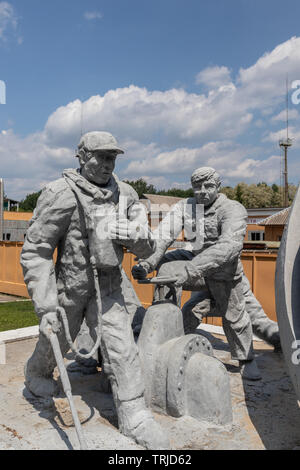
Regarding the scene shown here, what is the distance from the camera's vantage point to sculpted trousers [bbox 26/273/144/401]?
3.07 meters

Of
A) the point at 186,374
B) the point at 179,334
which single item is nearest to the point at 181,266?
the point at 179,334

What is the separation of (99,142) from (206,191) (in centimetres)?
141

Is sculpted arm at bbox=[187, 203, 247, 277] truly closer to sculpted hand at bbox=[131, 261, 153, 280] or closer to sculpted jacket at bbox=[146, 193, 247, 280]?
sculpted jacket at bbox=[146, 193, 247, 280]

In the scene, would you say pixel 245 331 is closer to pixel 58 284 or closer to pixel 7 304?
pixel 58 284

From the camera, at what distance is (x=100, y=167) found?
10.5ft

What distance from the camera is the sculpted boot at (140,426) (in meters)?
2.82

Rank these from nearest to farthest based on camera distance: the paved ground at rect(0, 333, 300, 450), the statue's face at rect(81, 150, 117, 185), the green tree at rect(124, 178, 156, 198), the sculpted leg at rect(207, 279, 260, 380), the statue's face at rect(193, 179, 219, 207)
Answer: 1. the paved ground at rect(0, 333, 300, 450)
2. the statue's face at rect(81, 150, 117, 185)
3. the statue's face at rect(193, 179, 219, 207)
4. the sculpted leg at rect(207, 279, 260, 380)
5. the green tree at rect(124, 178, 156, 198)

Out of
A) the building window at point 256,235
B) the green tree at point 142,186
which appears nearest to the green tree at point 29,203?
the green tree at point 142,186

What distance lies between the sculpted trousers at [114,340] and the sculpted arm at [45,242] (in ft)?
0.83

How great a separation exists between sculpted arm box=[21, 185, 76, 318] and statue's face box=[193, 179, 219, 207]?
1.48 m

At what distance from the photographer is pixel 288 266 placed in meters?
2.78

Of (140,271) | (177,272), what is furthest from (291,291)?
(140,271)

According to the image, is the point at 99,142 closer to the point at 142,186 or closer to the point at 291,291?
the point at 291,291

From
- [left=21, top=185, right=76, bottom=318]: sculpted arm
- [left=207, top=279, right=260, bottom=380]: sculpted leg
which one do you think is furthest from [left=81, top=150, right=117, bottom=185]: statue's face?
[left=207, top=279, right=260, bottom=380]: sculpted leg
